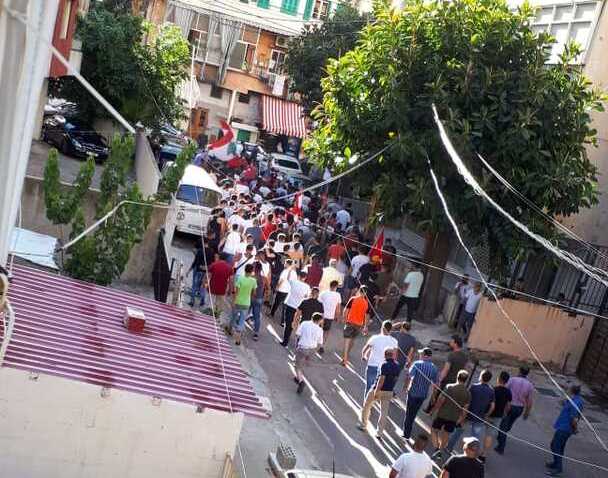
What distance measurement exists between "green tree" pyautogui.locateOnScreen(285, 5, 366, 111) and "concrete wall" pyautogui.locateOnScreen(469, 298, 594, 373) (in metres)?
16.6

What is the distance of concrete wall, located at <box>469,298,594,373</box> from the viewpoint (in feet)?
53.6

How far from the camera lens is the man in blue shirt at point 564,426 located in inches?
454

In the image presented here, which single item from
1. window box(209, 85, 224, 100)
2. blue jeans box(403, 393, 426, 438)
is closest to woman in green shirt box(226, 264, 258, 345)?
blue jeans box(403, 393, 426, 438)

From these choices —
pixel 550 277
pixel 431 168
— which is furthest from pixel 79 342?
pixel 550 277

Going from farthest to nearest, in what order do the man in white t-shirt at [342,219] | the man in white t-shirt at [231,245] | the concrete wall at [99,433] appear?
the man in white t-shirt at [342,219]
the man in white t-shirt at [231,245]
the concrete wall at [99,433]

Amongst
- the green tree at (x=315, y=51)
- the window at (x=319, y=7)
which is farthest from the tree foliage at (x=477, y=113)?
the window at (x=319, y=7)

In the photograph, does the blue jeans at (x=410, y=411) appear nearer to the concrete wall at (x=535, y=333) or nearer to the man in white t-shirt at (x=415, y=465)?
the man in white t-shirt at (x=415, y=465)

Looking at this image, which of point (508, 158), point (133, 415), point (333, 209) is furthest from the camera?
point (333, 209)

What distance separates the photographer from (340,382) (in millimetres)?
13828

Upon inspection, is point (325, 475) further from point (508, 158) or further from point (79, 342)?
point (508, 158)

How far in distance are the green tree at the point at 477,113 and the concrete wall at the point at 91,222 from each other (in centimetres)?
450

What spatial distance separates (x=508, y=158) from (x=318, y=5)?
31.4 metres

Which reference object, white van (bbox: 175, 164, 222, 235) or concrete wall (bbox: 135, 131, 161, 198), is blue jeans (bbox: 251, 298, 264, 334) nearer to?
concrete wall (bbox: 135, 131, 161, 198)

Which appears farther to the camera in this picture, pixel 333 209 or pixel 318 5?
pixel 318 5
